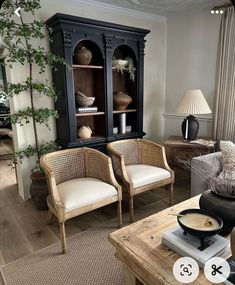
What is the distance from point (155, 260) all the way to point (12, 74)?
2.25 m

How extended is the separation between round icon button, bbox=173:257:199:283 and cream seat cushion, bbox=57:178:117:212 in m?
0.96

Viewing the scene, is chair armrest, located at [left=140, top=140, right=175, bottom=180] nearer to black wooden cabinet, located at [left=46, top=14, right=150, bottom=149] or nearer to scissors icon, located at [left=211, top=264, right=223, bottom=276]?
black wooden cabinet, located at [left=46, top=14, right=150, bottom=149]

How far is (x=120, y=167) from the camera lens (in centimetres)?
229

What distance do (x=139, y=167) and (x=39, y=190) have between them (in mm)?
1132

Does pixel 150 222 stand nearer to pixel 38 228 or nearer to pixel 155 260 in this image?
pixel 155 260

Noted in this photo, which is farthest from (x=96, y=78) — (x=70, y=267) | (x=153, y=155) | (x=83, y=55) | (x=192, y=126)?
(x=70, y=267)

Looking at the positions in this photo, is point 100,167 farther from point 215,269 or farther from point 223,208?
point 215,269

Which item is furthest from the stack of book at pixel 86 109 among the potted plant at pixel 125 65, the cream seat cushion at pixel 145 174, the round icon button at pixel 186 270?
the round icon button at pixel 186 270

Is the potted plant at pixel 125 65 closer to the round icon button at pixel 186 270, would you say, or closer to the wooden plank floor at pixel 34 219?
the wooden plank floor at pixel 34 219

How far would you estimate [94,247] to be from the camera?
74.2 inches

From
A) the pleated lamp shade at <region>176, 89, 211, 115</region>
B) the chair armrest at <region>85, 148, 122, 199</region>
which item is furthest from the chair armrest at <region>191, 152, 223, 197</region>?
the chair armrest at <region>85, 148, 122, 199</region>

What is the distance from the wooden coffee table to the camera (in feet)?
3.38

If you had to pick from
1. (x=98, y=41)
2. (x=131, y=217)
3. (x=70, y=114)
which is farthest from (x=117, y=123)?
(x=131, y=217)

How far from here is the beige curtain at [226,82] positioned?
106 inches
